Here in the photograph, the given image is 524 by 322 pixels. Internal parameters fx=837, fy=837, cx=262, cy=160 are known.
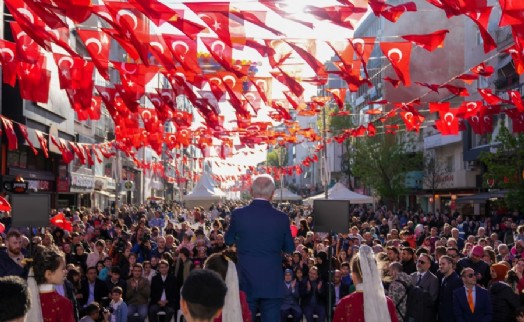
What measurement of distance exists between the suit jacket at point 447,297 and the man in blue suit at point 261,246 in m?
4.75

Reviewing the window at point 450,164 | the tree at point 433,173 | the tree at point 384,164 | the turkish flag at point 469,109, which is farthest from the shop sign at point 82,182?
the turkish flag at point 469,109

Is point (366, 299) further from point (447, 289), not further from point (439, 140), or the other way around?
point (439, 140)

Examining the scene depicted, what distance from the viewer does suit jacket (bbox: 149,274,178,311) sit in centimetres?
1560

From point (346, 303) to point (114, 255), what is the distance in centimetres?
1257

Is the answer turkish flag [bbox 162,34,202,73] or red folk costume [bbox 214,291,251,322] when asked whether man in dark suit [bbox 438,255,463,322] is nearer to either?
turkish flag [bbox 162,34,202,73]

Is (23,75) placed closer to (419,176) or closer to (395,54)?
(395,54)

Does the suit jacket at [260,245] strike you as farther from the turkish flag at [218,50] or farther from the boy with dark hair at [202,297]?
the turkish flag at [218,50]

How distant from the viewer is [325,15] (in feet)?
35.5

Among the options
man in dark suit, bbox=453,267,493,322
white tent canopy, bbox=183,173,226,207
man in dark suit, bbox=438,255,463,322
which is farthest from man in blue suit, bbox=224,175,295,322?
white tent canopy, bbox=183,173,226,207

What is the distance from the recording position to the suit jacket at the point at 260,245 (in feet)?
24.5

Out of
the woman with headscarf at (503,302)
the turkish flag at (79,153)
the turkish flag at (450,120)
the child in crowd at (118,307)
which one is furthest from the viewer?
the turkish flag at (79,153)

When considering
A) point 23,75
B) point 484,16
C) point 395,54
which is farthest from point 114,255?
point 484,16

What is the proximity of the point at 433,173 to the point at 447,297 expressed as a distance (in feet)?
154

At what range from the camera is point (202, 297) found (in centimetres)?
411
